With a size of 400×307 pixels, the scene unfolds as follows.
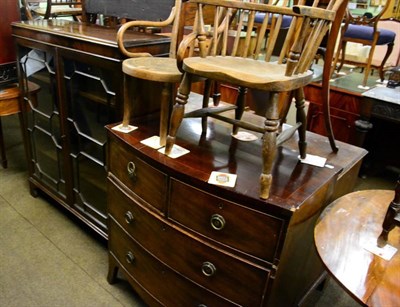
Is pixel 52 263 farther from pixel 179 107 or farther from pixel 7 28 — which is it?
pixel 7 28

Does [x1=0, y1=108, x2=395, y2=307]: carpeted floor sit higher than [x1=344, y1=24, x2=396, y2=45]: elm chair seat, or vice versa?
[x1=344, y1=24, x2=396, y2=45]: elm chair seat

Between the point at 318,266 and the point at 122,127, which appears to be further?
the point at 318,266

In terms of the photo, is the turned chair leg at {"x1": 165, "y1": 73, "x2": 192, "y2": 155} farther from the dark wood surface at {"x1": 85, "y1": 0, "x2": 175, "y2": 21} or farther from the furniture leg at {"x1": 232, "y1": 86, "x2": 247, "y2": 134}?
the dark wood surface at {"x1": 85, "y1": 0, "x2": 175, "y2": 21}

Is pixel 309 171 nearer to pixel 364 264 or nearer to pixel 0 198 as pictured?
pixel 364 264

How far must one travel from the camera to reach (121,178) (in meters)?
1.49

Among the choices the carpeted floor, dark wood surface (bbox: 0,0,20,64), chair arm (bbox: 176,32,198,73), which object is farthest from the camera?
dark wood surface (bbox: 0,0,20,64)

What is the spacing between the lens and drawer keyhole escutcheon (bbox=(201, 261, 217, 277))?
1.22m

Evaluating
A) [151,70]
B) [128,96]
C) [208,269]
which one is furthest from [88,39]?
[208,269]

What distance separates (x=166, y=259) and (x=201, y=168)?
1.36 ft

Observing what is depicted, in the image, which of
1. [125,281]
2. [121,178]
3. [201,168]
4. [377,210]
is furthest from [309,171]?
[125,281]

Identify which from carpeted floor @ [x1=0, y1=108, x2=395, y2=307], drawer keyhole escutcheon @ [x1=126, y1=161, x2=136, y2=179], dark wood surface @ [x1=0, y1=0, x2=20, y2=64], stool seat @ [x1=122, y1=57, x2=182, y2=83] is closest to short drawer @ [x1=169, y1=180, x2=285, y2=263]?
drawer keyhole escutcheon @ [x1=126, y1=161, x2=136, y2=179]

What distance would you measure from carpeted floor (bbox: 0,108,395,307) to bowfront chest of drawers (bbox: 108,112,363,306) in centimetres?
32

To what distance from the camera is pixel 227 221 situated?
1134mm

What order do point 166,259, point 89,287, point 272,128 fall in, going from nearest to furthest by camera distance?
point 272,128 → point 166,259 → point 89,287
